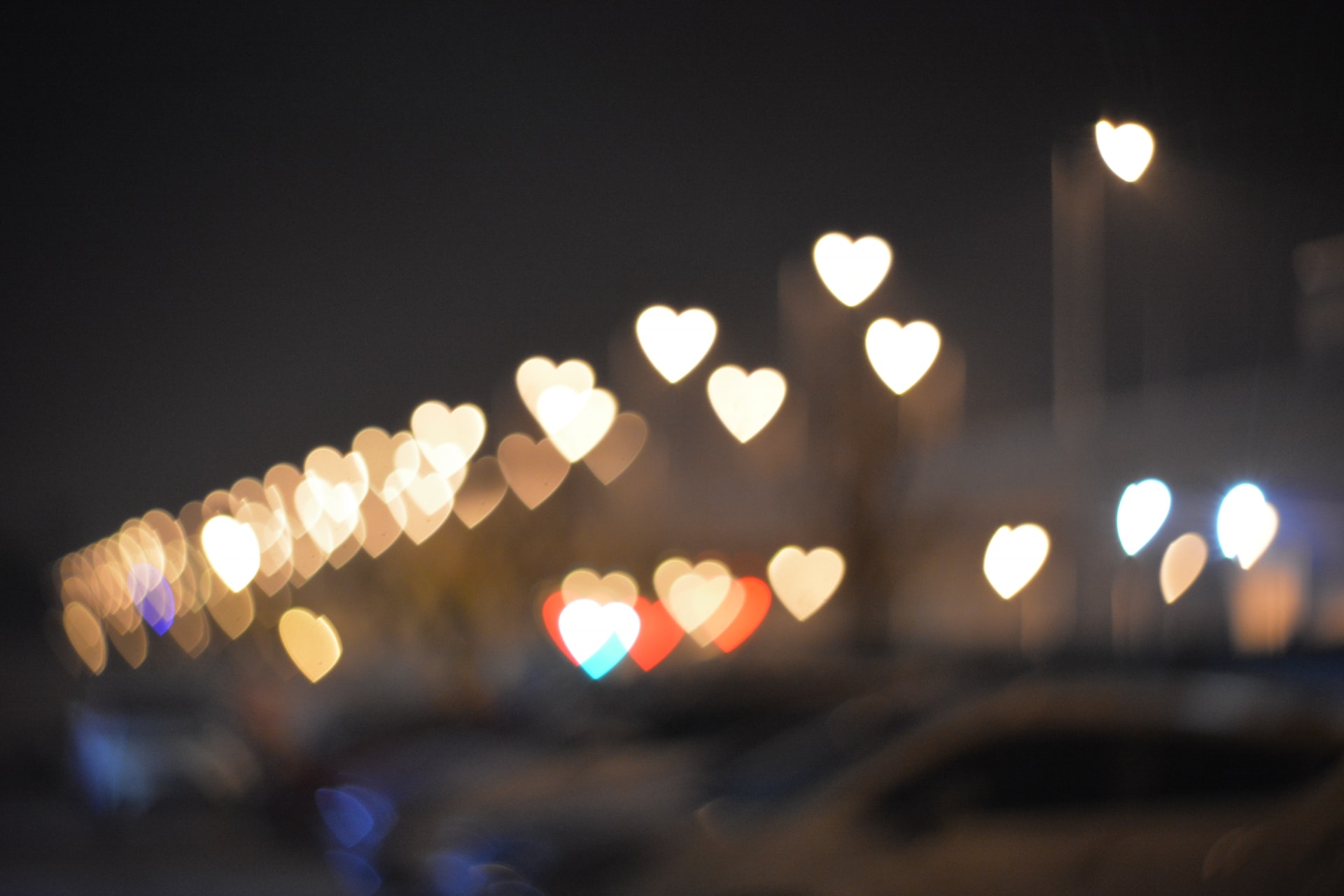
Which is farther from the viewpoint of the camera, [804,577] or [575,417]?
[804,577]

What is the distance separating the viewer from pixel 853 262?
985cm

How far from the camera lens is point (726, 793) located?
14.8ft

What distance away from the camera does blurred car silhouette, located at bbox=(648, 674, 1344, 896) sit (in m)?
2.99

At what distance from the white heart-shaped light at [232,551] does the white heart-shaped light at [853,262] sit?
31852 mm

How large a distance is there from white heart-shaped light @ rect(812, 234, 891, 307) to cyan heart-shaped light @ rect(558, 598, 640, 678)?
11.7 meters

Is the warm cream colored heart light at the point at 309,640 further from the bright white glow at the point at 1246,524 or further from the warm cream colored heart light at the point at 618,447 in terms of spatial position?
the bright white glow at the point at 1246,524

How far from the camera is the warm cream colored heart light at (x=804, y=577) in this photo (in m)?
15.1

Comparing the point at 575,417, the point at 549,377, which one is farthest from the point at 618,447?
the point at 549,377

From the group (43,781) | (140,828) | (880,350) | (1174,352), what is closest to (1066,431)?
(880,350)

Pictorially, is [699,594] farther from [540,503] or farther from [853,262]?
[853,262]

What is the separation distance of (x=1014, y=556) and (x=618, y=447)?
6410mm

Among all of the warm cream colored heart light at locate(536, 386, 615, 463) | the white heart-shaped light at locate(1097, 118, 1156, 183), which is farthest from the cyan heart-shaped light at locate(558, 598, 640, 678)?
the white heart-shaped light at locate(1097, 118, 1156, 183)

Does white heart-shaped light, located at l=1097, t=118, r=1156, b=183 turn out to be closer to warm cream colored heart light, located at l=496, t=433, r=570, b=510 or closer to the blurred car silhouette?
the blurred car silhouette

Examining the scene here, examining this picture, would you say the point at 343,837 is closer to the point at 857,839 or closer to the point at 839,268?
the point at 857,839
